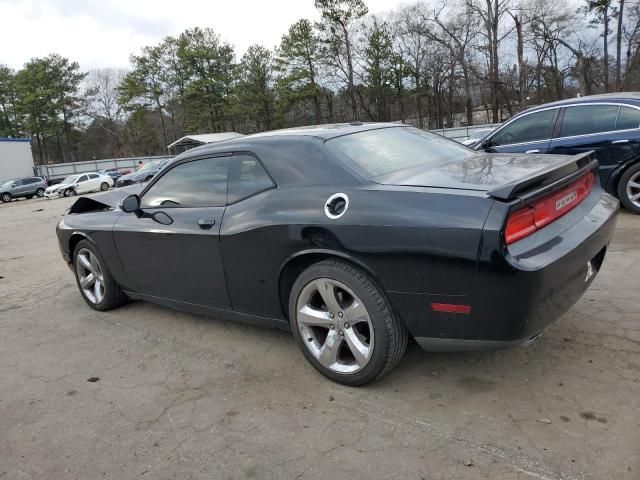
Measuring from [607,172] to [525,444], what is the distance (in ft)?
17.4

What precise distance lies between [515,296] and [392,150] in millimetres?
1417

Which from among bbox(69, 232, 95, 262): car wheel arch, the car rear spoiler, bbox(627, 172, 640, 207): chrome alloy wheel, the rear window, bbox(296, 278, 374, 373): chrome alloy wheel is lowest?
bbox(296, 278, 374, 373): chrome alloy wheel

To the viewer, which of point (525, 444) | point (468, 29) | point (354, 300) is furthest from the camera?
point (468, 29)

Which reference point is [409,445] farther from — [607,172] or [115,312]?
[607,172]

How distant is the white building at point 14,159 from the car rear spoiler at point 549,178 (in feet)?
159

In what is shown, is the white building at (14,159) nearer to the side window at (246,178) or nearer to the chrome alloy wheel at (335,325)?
the side window at (246,178)

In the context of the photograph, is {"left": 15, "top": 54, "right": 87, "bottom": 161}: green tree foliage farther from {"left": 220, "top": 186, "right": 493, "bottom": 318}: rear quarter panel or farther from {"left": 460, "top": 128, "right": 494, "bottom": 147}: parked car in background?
{"left": 220, "top": 186, "right": 493, "bottom": 318}: rear quarter panel

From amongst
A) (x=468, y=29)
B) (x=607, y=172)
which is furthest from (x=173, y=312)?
(x=468, y=29)

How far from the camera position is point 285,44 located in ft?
160

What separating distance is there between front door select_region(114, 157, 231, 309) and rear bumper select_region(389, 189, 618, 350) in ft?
4.68

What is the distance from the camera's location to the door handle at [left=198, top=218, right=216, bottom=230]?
3.26 meters

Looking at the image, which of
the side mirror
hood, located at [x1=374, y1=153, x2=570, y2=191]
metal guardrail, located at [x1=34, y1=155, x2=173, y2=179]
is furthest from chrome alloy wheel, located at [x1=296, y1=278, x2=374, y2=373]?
metal guardrail, located at [x1=34, y1=155, x2=173, y2=179]

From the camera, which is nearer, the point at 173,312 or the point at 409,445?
the point at 409,445

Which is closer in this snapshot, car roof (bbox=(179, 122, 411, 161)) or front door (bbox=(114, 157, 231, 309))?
car roof (bbox=(179, 122, 411, 161))
